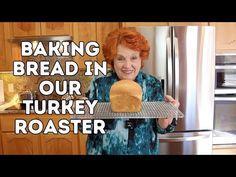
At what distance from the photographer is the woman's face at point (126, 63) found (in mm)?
1390

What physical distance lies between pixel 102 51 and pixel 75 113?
43cm

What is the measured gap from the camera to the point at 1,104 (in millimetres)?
1887

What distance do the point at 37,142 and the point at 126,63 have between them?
835 mm

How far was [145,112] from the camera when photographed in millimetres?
1389

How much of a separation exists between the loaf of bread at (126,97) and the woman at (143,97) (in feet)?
0.14

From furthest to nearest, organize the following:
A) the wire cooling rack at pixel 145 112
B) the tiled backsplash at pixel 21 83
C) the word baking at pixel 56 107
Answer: the tiled backsplash at pixel 21 83, the word baking at pixel 56 107, the wire cooling rack at pixel 145 112

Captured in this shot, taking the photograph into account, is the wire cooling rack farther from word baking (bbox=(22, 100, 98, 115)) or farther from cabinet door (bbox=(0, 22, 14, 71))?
cabinet door (bbox=(0, 22, 14, 71))

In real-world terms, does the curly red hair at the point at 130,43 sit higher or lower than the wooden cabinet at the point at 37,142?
higher

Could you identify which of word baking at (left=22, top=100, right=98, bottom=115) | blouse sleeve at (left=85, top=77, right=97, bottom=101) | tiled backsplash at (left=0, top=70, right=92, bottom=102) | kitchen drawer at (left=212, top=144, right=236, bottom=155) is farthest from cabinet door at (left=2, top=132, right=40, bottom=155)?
kitchen drawer at (left=212, top=144, right=236, bottom=155)

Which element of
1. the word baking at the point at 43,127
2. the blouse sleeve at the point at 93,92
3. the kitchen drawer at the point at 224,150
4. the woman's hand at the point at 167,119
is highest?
the blouse sleeve at the point at 93,92

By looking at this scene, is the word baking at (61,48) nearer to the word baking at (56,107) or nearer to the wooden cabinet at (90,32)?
the wooden cabinet at (90,32)

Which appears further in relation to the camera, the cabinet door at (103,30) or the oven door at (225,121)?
the cabinet door at (103,30)

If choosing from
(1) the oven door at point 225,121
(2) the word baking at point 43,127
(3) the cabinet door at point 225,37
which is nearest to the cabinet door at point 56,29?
(2) the word baking at point 43,127
